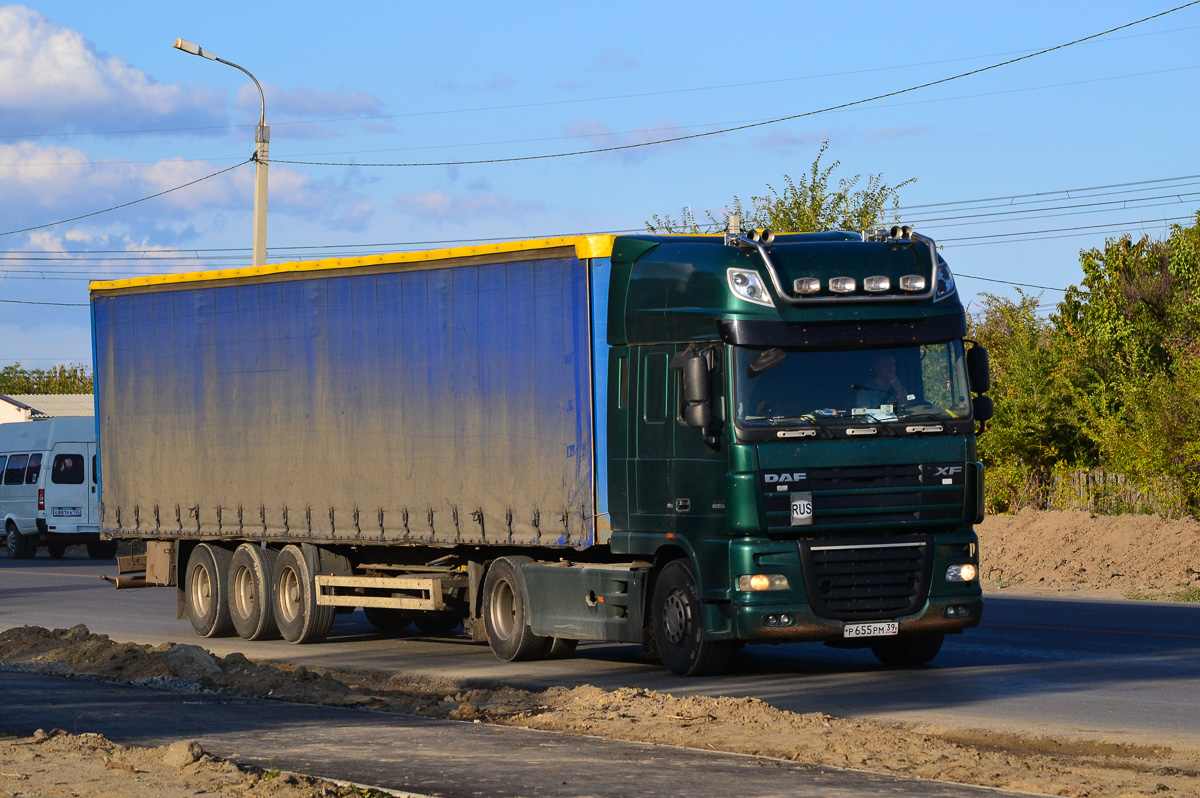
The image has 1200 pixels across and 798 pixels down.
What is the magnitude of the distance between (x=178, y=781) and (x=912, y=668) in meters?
7.43

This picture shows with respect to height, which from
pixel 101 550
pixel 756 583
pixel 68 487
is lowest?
pixel 101 550

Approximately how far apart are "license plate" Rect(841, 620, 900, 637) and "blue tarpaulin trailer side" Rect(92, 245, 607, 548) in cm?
245

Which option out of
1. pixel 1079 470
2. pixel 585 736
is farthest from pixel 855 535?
pixel 1079 470

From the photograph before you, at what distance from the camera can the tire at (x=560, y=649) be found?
15414 mm

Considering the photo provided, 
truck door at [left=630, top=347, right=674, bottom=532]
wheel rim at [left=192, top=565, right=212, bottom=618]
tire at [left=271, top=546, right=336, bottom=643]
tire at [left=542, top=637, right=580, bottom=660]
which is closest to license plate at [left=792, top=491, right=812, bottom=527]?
truck door at [left=630, top=347, right=674, bottom=532]

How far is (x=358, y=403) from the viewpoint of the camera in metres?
17.0

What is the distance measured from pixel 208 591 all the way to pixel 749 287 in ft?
28.9

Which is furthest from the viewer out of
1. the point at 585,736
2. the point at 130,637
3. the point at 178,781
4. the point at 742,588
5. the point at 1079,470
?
the point at 1079,470

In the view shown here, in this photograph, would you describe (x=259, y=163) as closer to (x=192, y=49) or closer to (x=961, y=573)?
(x=192, y=49)

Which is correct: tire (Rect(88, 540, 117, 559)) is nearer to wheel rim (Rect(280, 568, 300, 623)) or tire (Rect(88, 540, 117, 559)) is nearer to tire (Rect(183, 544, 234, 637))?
tire (Rect(183, 544, 234, 637))

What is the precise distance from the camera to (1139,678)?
13.2 metres

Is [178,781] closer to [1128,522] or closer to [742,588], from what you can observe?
[742,588]

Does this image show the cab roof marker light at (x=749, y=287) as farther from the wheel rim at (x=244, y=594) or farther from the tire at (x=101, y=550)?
the tire at (x=101, y=550)

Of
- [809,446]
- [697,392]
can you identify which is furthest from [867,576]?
[697,392]
